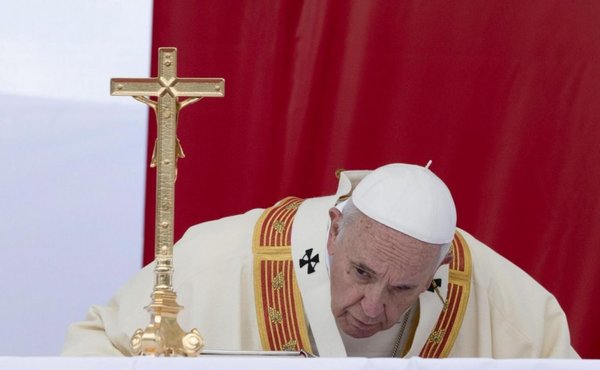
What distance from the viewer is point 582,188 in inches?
192

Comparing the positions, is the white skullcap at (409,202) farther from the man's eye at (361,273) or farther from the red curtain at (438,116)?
the red curtain at (438,116)

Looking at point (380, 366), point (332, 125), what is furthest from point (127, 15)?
point (380, 366)

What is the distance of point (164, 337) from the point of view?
291cm

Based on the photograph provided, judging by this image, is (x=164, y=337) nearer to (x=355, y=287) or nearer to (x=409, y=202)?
(x=355, y=287)

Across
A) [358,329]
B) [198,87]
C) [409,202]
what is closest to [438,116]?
[409,202]

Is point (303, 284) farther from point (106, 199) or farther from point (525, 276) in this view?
point (106, 199)

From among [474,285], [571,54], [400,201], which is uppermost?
[571,54]

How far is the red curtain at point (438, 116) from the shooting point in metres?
4.79

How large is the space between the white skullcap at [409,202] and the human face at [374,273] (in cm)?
3

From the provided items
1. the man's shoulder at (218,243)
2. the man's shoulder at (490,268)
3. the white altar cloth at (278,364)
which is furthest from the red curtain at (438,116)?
the white altar cloth at (278,364)

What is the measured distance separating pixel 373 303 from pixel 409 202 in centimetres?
29

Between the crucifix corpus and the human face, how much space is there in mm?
638

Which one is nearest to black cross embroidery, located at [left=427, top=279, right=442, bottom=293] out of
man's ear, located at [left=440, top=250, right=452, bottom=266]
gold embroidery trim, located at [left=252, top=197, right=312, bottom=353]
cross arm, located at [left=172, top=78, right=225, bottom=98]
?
man's ear, located at [left=440, top=250, right=452, bottom=266]

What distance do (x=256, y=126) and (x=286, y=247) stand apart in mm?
956
